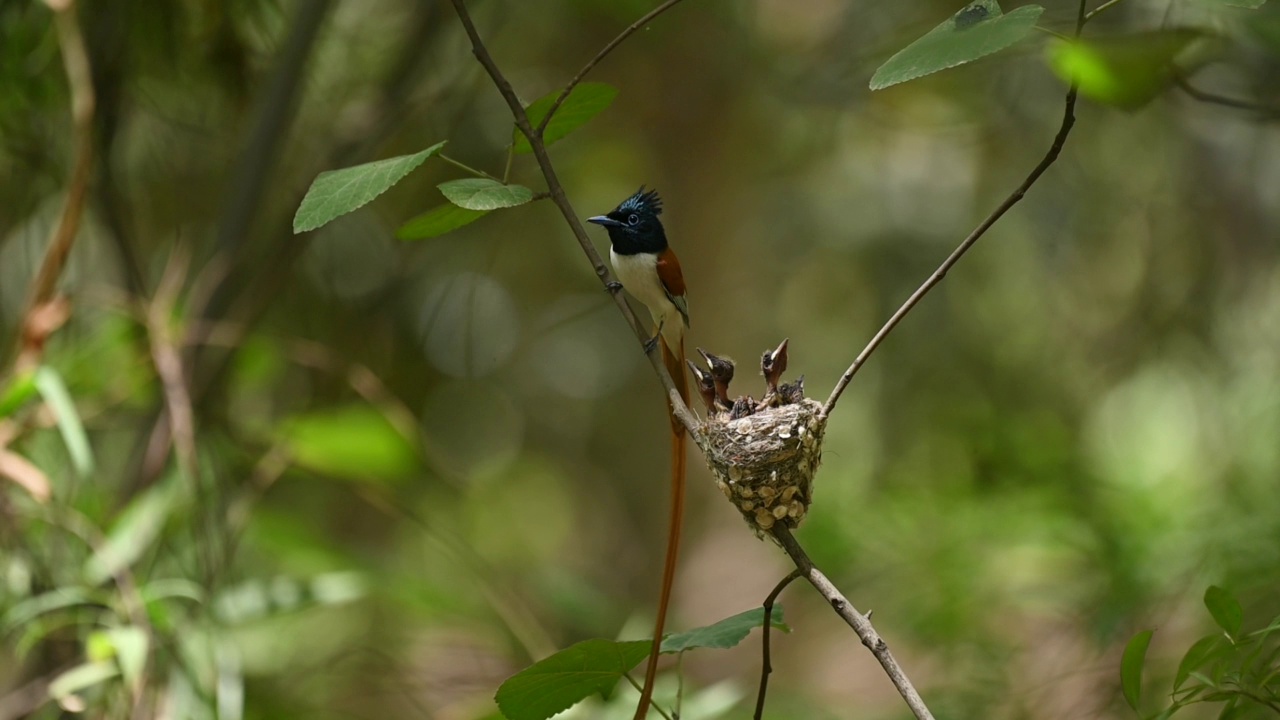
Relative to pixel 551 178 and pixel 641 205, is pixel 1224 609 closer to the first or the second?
pixel 551 178

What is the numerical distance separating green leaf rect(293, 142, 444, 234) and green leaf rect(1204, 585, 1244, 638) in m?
0.81

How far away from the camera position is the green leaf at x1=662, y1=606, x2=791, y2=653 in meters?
1.12

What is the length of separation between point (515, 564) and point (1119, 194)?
12.5ft

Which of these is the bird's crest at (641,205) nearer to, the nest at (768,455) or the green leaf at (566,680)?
the nest at (768,455)

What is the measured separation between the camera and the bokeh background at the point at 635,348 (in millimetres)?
2705

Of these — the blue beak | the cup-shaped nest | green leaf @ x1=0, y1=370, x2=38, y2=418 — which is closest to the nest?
the cup-shaped nest

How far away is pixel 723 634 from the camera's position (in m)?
1.14

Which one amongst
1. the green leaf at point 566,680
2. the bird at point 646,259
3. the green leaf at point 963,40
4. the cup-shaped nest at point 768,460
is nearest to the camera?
the green leaf at point 963,40

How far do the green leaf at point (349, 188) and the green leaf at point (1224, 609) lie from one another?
0.81m

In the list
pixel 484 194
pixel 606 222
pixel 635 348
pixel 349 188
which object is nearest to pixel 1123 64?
pixel 484 194

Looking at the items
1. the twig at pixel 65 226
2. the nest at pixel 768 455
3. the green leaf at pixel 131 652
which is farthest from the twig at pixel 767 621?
the twig at pixel 65 226

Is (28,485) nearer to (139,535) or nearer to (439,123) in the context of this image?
(139,535)

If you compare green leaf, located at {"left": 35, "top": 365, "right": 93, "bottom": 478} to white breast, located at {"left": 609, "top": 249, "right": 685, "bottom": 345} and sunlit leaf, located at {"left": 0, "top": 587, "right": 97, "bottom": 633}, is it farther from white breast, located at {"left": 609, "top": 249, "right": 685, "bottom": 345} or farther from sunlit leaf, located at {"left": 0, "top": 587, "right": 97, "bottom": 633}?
white breast, located at {"left": 609, "top": 249, "right": 685, "bottom": 345}

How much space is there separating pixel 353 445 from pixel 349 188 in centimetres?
175
